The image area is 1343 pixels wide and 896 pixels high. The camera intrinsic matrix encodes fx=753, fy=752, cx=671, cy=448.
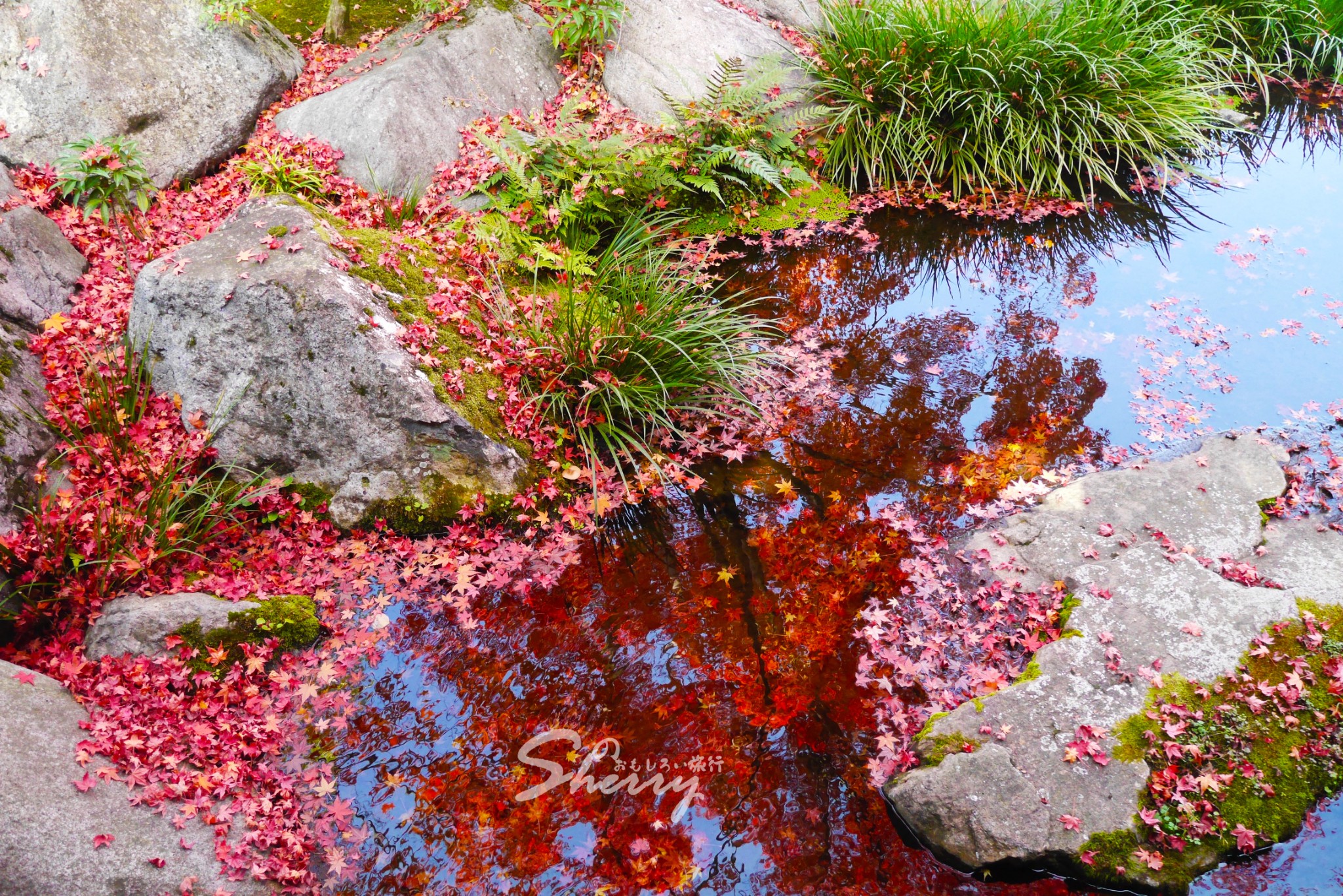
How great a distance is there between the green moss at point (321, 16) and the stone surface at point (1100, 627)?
7372 millimetres

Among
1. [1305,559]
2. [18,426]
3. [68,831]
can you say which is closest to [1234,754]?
[1305,559]

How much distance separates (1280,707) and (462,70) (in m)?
7.22

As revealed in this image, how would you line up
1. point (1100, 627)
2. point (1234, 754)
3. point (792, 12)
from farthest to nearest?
point (792, 12), point (1100, 627), point (1234, 754)

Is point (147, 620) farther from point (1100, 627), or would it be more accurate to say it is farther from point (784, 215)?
point (784, 215)

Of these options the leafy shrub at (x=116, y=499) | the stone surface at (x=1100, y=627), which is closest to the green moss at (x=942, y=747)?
the stone surface at (x=1100, y=627)

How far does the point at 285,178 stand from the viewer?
568cm

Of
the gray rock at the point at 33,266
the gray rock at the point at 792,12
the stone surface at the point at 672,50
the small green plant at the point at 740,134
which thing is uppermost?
the gray rock at the point at 792,12

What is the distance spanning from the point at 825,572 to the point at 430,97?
5.24 metres

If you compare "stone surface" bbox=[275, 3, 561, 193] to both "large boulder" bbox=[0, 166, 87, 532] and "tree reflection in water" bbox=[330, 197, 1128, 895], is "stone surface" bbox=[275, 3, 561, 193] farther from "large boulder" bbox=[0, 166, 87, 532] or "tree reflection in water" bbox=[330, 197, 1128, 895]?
"tree reflection in water" bbox=[330, 197, 1128, 895]

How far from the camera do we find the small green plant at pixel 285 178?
5.66 metres

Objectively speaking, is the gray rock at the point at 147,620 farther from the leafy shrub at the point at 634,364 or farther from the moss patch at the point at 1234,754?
the moss patch at the point at 1234,754

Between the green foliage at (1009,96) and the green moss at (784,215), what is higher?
the green foliage at (1009,96)

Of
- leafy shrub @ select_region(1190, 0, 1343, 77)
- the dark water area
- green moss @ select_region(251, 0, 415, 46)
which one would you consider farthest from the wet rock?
leafy shrub @ select_region(1190, 0, 1343, 77)

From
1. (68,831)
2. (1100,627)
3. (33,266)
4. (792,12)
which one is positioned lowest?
(68,831)
